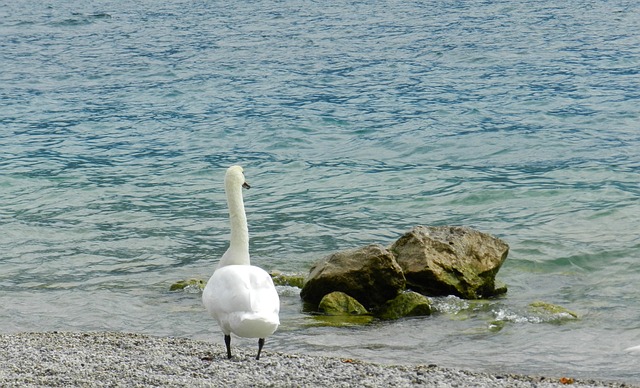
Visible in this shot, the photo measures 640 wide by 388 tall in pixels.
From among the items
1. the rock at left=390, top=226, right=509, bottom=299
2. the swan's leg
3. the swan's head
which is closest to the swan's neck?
the swan's head

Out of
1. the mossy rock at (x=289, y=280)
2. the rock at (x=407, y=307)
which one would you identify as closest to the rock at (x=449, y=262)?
the rock at (x=407, y=307)

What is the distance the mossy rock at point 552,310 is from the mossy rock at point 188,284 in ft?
11.7

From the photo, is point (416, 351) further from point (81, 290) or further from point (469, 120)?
point (469, 120)

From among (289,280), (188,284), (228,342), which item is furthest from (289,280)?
(228,342)

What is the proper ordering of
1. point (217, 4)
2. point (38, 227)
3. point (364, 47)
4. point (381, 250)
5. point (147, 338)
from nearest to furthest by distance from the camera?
point (147, 338), point (381, 250), point (38, 227), point (364, 47), point (217, 4)

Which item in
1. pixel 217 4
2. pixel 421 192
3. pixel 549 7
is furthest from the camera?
pixel 217 4

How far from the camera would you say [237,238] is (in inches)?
322

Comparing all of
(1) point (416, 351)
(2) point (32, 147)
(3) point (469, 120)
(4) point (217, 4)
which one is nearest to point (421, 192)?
(3) point (469, 120)

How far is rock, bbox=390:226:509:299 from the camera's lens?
33.1 feet

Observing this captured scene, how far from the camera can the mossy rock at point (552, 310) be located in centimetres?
951

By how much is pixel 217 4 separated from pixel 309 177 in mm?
28056

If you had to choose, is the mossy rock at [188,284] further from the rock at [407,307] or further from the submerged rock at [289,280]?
the rock at [407,307]

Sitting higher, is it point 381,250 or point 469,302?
point 381,250

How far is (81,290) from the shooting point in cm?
1098
